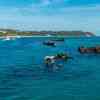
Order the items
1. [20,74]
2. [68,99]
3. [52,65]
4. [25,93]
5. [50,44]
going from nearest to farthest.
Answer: [68,99] → [25,93] → [20,74] → [52,65] → [50,44]

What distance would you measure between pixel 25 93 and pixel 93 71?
16.2 meters

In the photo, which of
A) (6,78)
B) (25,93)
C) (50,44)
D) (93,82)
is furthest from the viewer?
(50,44)

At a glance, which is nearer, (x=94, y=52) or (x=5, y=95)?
(x=5, y=95)

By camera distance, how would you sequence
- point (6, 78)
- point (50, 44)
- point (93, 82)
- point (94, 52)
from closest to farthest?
point (93, 82) → point (6, 78) → point (94, 52) → point (50, 44)

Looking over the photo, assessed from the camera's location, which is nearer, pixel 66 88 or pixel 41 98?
pixel 41 98

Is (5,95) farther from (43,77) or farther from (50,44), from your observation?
(50,44)

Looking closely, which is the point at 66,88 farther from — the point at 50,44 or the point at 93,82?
the point at 50,44

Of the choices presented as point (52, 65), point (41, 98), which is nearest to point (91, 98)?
point (41, 98)

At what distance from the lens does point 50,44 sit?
431 feet

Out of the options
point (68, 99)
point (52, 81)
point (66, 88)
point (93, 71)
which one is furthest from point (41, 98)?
point (93, 71)

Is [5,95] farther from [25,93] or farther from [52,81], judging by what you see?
[52,81]

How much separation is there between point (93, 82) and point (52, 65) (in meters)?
15.0

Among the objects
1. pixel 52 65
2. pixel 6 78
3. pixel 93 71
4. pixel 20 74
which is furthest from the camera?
pixel 52 65

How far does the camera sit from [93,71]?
48094 millimetres
